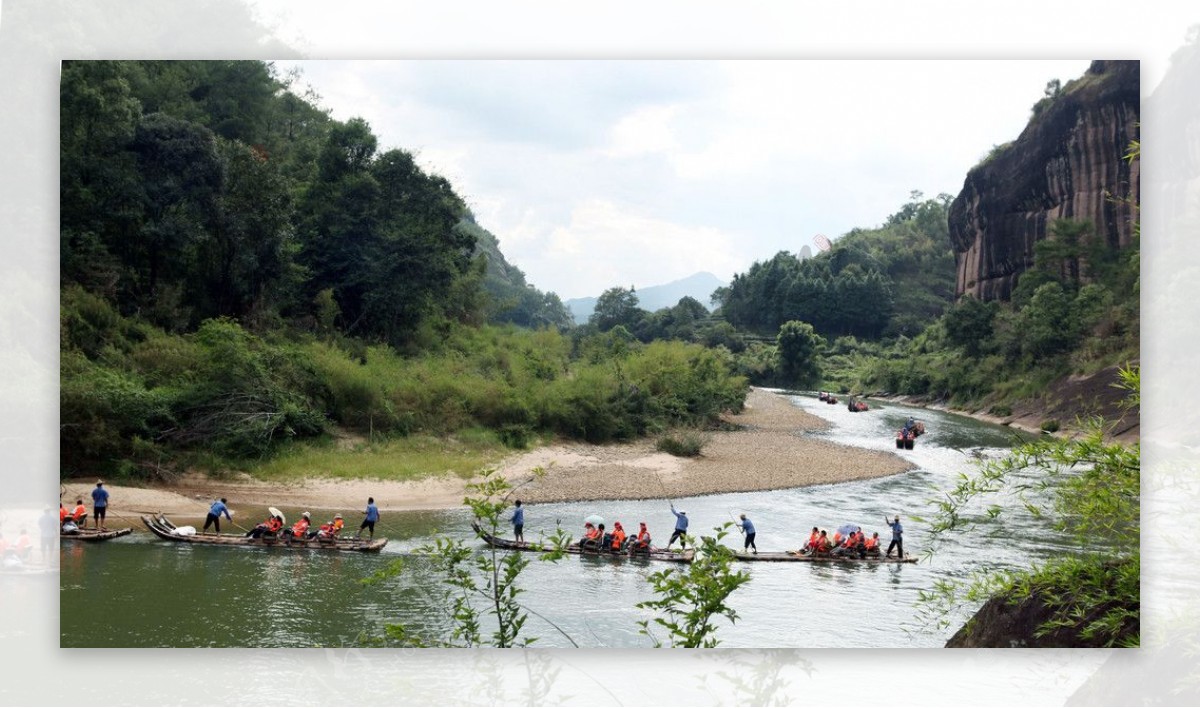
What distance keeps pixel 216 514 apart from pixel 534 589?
17.0 ft

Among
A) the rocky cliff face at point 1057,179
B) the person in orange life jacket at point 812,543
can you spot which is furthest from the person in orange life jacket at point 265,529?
the rocky cliff face at point 1057,179

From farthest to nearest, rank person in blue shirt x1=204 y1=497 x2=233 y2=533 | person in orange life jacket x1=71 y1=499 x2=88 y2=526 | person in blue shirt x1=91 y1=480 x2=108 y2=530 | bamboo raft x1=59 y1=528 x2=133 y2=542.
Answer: person in blue shirt x1=91 y1=480 x2=108 y2=530 → person in blue shirt x1=204 y1=497 x2=233 y2=533 → person in orange life jacket x1=71 y1=499 x2=88 y2=526 → bamboo raft x1=59 y1=528 x2=133 y2=542

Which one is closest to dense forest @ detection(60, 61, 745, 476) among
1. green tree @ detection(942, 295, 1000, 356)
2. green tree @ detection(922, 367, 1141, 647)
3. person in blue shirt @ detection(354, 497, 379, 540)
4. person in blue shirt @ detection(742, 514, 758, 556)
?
person in blue shirt @ detection(354, 497, 379, 540)

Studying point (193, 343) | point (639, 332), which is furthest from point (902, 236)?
point (193, 343)

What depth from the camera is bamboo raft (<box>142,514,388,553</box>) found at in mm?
13680

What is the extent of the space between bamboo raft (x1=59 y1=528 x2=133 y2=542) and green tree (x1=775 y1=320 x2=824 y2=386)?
11220 millimetres

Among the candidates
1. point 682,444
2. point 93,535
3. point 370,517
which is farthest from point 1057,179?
point 93,535

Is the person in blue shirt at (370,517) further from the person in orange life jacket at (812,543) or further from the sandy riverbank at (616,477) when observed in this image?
the person in orange life jacket at (812,543)

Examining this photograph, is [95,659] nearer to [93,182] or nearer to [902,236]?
[93,182]

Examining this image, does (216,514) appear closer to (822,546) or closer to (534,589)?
(534,589)

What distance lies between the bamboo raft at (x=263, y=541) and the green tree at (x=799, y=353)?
323 inches

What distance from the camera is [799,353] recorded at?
19391mm

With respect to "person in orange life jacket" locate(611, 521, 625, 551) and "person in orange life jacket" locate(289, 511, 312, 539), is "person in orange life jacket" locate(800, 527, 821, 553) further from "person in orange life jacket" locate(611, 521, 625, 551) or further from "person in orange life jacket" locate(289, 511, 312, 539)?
"person in orange life jacket" locate(289, 511, 312, 539)

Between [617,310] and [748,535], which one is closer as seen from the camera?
[748,535]
